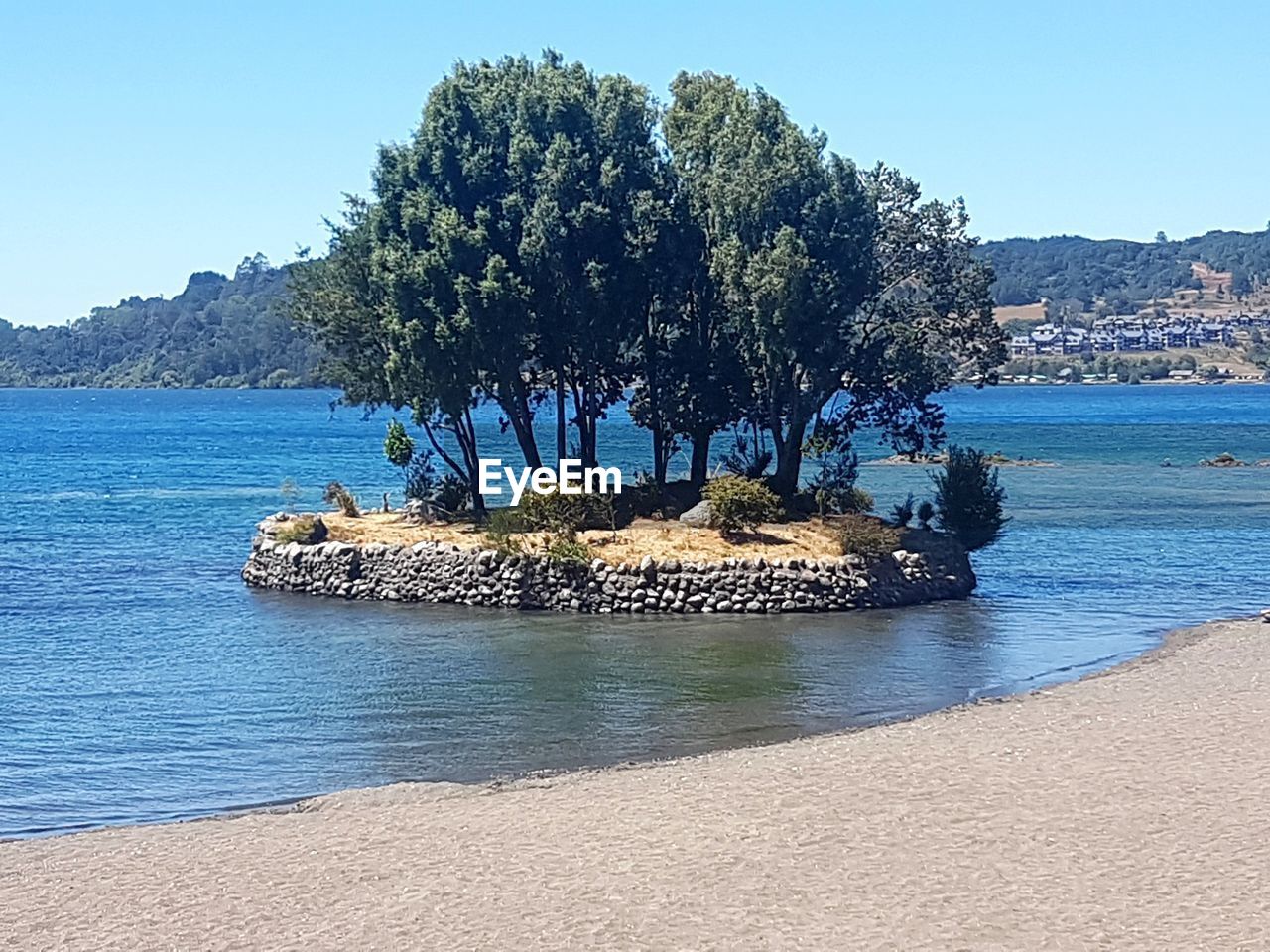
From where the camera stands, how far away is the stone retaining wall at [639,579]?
99.9 ft

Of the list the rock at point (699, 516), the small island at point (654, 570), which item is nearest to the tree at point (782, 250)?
the rock at point (699, 516)

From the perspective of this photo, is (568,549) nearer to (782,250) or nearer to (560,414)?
(560,414)

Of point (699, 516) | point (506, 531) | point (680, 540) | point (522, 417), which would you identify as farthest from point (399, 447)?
point (680, 540)

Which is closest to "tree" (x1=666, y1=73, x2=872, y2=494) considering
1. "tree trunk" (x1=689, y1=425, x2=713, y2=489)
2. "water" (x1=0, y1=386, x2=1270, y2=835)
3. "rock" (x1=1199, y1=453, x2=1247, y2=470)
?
"tree trunk" (x1=689, y1=425, x2=713, y2=489)

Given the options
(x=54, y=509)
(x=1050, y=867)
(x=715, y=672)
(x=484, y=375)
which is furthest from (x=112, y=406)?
(x=1050, y=867)

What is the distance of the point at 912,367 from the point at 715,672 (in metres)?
11.5

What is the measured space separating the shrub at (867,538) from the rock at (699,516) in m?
2.57

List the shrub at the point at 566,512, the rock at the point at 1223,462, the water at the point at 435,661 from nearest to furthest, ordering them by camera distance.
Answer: the water at the point at 435,661, the shrub at the point at 566,512, the rock at the point at 1223,462

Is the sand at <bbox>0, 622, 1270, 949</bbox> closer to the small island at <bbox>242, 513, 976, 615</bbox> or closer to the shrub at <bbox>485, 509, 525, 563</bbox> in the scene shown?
the small island at <bbox>242, 513, 976, 615</bbox>

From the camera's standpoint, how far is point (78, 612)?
31.6 m

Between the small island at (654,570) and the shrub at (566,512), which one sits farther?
the shrub at (566,512)

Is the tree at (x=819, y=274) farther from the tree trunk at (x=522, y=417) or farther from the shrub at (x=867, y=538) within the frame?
the tree trunk at (x=522, y=417)

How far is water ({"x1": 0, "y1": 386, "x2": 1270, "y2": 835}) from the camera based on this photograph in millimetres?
19469

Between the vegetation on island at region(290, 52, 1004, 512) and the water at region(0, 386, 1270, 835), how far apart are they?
526 centimetres
